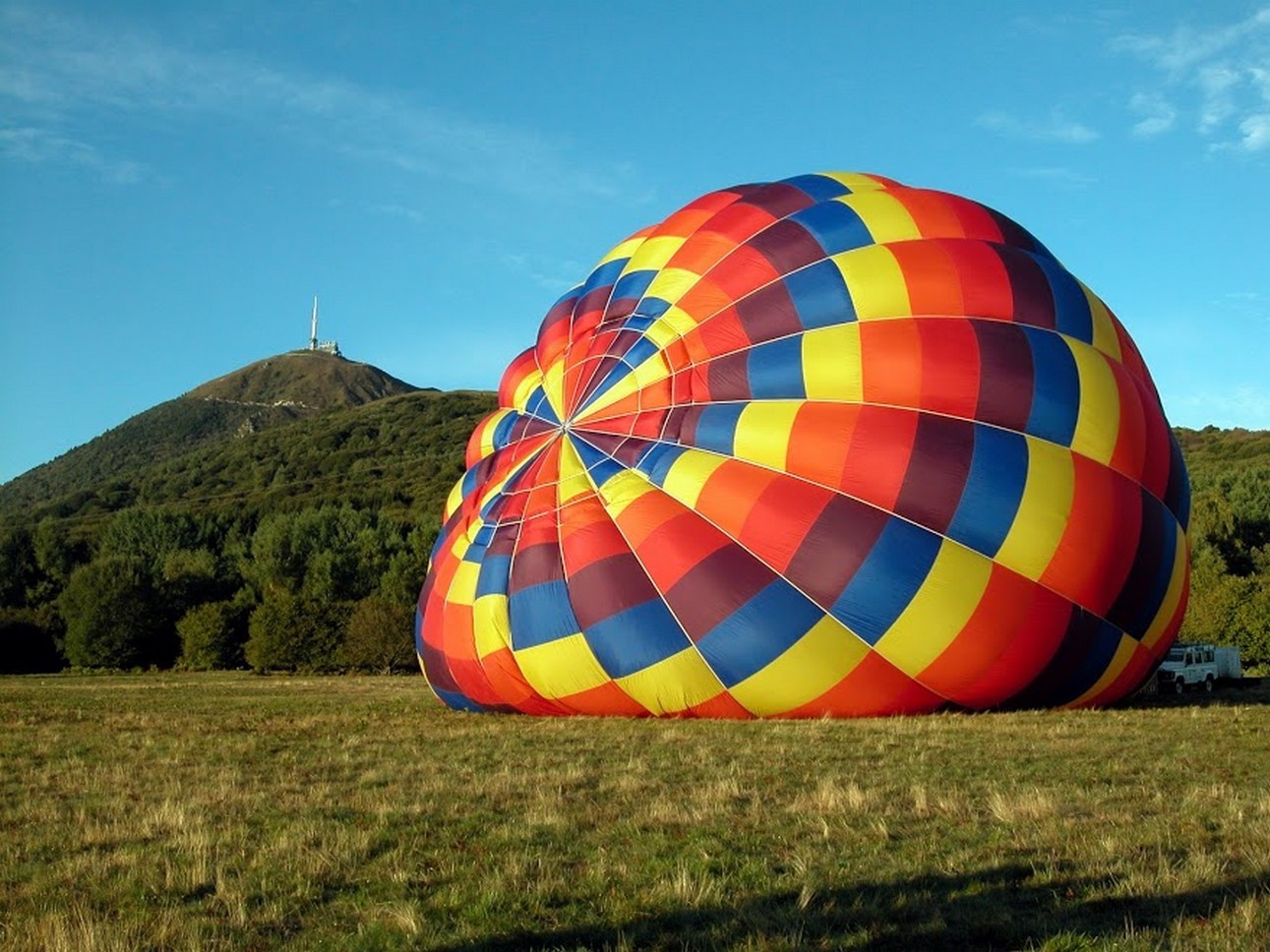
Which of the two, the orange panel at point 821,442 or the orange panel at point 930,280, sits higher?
the orange panel at point 930,280

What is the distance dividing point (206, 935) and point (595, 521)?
873 centimetres

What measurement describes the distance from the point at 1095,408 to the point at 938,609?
9.47 feet

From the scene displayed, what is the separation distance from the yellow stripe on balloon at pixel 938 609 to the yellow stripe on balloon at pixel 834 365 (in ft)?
6.32

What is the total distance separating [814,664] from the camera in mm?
12125

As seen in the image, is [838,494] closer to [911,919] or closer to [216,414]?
[911,919]

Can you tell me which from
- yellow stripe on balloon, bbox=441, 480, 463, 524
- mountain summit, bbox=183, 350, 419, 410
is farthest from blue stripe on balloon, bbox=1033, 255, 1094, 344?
mountain summit, bbox=183, 350, 419, 410

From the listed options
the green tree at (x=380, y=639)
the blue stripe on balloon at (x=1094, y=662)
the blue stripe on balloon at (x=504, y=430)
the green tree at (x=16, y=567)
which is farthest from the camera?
the green tree at (x=16, y=567)

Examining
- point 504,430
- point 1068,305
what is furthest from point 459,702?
point 1068,305

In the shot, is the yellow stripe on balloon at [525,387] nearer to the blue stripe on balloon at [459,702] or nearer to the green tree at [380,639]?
the blue stripe on balloon at [459,702]

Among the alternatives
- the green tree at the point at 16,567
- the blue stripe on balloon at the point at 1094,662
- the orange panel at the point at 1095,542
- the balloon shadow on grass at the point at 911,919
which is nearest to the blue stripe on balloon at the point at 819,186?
Answer: the orange panel at the point at 1095,542

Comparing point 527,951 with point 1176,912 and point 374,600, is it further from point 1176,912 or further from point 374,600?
point 374,600

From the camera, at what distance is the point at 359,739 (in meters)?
11.8

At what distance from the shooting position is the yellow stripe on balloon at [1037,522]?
12.1m

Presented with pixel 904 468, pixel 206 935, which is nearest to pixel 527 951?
pixel 206 935
